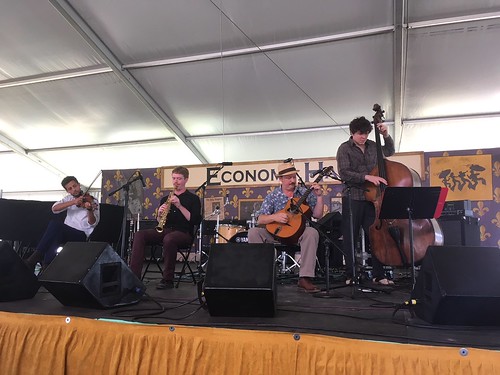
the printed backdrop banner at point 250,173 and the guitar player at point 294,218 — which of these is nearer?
the guitar player at point 294,218

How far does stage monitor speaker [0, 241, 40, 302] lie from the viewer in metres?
2.55

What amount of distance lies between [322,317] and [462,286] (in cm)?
69

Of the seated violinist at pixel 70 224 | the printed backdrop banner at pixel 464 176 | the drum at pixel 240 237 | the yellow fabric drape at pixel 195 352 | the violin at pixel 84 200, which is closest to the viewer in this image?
the yellow fabric drape at pixel 195 352

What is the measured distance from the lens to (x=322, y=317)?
2.01 metres

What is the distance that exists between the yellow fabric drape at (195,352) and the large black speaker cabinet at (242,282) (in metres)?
0.27

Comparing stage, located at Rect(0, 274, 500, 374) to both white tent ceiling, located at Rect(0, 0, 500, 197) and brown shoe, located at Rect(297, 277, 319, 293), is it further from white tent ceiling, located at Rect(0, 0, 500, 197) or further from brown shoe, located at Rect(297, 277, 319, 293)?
white tent ceiling, located at Rect(0, 0, 500, 197)

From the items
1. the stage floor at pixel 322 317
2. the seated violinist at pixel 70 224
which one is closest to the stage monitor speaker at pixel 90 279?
the stage floor at pixel 322 317

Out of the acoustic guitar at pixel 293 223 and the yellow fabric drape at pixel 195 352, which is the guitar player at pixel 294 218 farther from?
the yellow fabric drape at pixel 195 352

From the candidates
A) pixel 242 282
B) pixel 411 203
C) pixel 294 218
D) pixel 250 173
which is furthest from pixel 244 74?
pixel 242 282

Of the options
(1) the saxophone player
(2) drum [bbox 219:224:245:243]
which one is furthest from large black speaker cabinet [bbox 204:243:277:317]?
(2) drum [bbox 219:224:245:243]

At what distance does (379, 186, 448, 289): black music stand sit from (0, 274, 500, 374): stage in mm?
663

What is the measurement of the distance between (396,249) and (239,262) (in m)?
1.46

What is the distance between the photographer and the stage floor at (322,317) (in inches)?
64.4

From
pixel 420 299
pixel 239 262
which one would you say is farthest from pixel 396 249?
pixel 239 262
